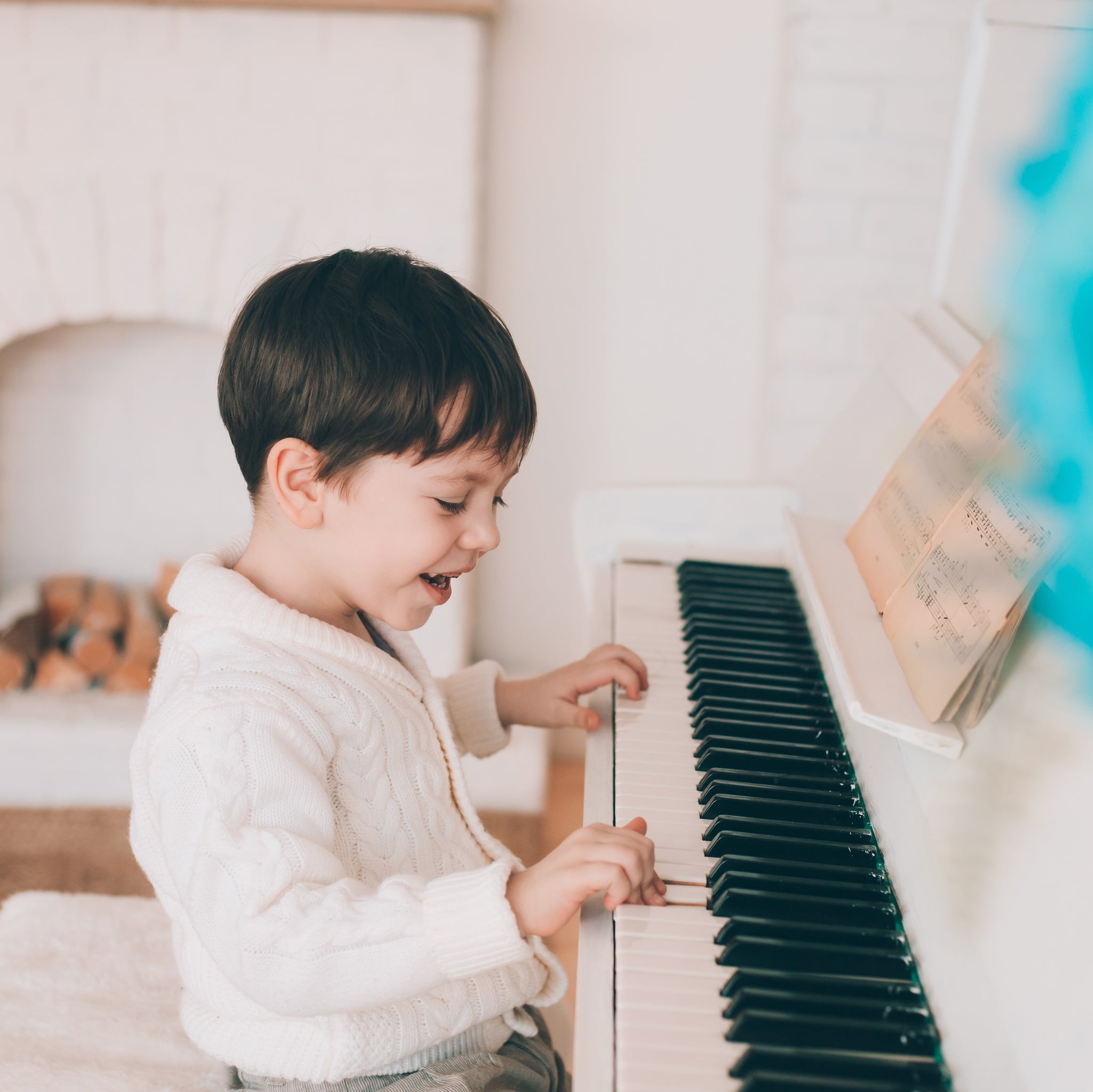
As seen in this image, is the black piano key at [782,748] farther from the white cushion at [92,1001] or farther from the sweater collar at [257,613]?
the white cushion at [92,1001]

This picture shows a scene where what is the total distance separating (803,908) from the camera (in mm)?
828

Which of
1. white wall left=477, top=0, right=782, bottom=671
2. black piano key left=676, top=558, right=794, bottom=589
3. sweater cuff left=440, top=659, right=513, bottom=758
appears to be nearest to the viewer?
sweater cuff left=440, top=659, right=513, bottom=758

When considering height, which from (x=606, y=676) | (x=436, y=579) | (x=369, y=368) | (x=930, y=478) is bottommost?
(x=606, y=676)

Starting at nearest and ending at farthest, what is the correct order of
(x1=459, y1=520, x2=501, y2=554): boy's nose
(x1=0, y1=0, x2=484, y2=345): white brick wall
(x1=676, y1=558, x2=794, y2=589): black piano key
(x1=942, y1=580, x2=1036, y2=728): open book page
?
(x1=942, y1=580, x2=1036, y2=728): open book page < (x1=459, y1=520, x2=501, y2=554): boy's nose < (x1=676, y1=558, x2=794, y2=589): black piano key < (x1=0, y1=0, x2=484, y2=345): white brick wall

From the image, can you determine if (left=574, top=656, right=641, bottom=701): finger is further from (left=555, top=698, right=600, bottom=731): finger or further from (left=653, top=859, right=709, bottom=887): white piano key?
(left=653, top=859, right=709, bottom=887): white piano key

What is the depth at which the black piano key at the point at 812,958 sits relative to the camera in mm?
769

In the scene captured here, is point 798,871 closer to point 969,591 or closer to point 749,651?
point 969,591

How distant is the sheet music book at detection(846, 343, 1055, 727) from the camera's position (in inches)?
31.8

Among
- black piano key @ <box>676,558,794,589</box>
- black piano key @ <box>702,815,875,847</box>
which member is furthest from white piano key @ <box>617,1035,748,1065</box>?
black piano key @ <box>676,558,794,589</box>

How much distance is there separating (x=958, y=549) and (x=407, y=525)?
1.49 ft

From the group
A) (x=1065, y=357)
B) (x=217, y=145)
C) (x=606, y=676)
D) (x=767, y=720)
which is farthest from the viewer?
(x=217, y=145)

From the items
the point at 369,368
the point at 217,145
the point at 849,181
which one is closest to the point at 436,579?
the point at 369,368

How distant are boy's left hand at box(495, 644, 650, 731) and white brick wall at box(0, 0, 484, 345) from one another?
3.88 feet

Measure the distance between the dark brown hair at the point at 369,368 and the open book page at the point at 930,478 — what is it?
1.20 feet
